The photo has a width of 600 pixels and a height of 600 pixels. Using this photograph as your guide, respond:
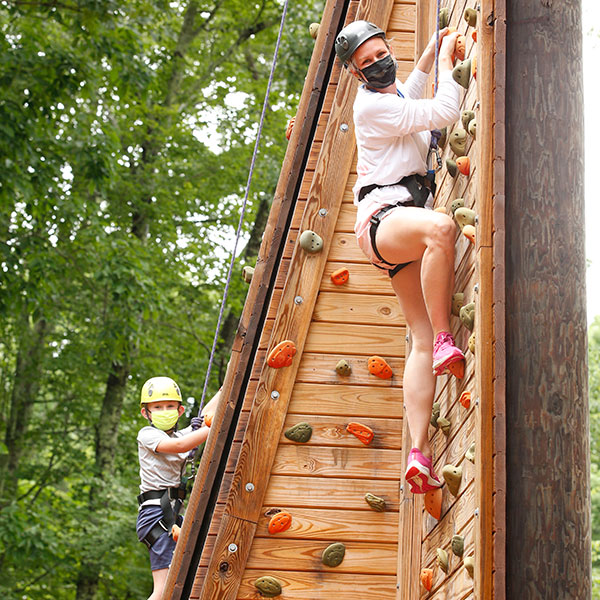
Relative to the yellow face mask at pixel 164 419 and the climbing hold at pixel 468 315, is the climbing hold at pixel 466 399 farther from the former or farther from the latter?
the yellow face mask at pixel 164 419

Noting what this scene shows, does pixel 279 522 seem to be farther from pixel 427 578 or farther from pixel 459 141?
pixel 459 141

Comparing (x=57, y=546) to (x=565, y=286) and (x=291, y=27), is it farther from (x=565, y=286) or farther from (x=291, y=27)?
(x=565, y=286)

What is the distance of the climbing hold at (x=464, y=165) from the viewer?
4688 mm

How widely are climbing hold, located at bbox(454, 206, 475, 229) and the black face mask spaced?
0.77 m

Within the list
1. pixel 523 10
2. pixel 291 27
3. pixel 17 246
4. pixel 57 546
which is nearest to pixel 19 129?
pixel 17 246

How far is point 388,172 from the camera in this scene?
491cm

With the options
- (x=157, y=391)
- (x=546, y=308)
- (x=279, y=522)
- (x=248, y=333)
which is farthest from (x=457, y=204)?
(x=157, y=391)

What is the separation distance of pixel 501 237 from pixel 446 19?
1.90m

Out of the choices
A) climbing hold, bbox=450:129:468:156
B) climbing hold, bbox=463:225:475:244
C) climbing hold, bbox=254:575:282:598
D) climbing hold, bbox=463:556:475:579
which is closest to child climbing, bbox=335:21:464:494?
climbing hold, bbox=450:129:468:156

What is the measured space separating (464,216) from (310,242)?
1664mm

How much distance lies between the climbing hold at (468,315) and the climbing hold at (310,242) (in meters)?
1.79

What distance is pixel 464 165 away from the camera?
4.70m

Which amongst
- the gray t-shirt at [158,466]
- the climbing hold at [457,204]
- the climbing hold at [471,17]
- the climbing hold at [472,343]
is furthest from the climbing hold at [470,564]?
the gray t-shirt at [158,466]

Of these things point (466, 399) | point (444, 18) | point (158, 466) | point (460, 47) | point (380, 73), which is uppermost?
point (444, 18)
